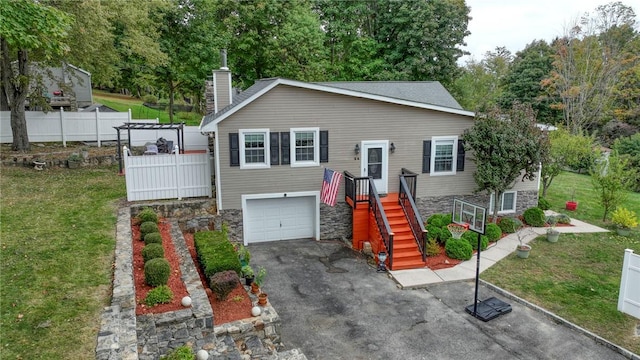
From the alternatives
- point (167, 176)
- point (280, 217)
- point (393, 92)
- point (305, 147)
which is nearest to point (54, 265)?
point (167, 176)

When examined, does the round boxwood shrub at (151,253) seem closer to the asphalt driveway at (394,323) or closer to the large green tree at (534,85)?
the asphalt driveway at (394,323)

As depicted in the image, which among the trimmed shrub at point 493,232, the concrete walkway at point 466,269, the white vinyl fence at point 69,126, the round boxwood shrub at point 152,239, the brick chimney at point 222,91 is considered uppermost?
the brick chimney at point 222,91

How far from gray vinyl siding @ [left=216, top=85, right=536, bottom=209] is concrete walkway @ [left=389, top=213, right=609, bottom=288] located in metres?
2.62

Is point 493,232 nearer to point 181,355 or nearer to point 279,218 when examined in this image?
point 279,218

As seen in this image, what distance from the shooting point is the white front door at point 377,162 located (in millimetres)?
15172

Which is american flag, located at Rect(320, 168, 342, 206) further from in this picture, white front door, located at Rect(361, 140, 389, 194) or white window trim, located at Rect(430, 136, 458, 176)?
white window trim, located at Rect(430, 136, 458, 176)

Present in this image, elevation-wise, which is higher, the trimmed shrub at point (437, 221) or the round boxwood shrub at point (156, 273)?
the round boxwood shrub at point (156, 273)

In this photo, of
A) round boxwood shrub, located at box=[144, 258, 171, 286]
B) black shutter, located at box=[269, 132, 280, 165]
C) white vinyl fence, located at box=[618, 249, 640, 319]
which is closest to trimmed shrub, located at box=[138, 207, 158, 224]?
round boxwood shrub, located at box=[144, 258, 171, 286]

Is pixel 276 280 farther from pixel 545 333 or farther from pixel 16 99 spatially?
pixel 16 99

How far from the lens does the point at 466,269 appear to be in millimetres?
12703

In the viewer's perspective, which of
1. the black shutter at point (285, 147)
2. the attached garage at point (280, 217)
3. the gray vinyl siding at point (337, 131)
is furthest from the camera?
the attached garage at point (280, 217)

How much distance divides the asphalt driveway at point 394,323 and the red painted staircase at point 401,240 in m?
0.91

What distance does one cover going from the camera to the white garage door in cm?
1485

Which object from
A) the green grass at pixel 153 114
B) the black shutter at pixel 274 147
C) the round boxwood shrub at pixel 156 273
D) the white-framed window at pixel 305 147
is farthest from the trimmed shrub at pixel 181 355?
the green grass at pixel 153 114
